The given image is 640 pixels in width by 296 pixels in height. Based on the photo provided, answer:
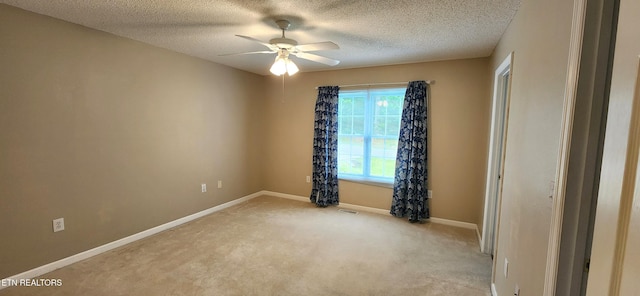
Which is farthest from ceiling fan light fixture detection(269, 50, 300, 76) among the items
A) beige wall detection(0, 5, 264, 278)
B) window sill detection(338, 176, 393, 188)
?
window sill detection(338, 176, 393, 188)

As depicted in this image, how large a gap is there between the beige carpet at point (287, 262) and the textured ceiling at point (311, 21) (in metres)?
2.22

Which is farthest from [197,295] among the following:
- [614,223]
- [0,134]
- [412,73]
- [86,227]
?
[412,73]

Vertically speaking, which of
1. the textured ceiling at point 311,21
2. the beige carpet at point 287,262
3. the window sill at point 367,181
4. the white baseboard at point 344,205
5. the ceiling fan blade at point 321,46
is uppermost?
the textured ceiling at point 311,21

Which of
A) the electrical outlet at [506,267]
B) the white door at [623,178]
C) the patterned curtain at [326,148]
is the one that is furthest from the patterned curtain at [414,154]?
the white door at [623,178]

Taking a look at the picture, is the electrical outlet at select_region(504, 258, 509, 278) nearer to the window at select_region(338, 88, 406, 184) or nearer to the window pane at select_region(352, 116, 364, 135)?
the window at select_region(338, 88, 406, 184)

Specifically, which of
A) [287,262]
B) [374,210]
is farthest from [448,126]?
[287,262]

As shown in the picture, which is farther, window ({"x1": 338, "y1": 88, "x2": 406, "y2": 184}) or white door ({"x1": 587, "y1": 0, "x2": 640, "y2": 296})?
window ({"x1": 338, "y1": 88, "x2": 406, "y2": 184})

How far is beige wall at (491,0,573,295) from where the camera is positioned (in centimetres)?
120

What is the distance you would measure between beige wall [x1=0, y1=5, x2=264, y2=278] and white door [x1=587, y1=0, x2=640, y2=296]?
3487mm

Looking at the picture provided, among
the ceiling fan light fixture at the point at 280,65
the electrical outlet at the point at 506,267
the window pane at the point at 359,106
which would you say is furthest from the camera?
the window pane at the point at 359,106

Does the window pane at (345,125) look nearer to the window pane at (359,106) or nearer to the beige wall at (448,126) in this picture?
the window pane at (359,106)

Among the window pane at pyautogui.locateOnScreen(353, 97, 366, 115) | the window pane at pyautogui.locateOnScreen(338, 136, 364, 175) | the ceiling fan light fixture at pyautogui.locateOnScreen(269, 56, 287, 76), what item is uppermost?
the ceiling fan light fixture at pyautogui.locateOnScreen(269, 56, 287, 76)

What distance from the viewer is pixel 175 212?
358 cm

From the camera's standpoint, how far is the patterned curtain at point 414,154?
375 cm
